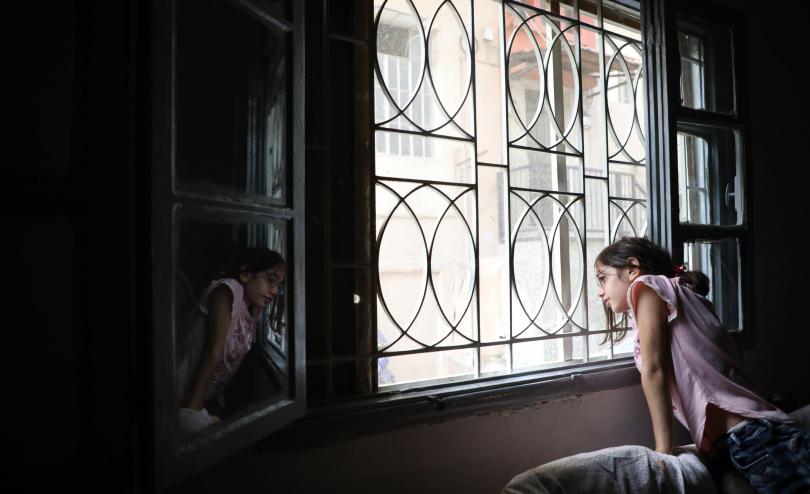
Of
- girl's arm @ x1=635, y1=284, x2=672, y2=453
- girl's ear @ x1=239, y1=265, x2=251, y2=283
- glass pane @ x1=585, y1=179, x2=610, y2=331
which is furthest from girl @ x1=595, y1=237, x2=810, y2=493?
girl's ear @ x1=239, y1=265, x2=251, y2=283

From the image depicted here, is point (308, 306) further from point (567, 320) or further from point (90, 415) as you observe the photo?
point (567, 320)

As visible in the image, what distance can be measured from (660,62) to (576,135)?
16.5 inches

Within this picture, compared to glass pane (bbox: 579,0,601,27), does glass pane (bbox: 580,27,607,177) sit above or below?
below

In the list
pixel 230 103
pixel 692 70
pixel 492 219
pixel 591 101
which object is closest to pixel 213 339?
pixel 230 103

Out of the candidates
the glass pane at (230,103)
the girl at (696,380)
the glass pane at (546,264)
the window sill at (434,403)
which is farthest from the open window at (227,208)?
the girl at (696,380)

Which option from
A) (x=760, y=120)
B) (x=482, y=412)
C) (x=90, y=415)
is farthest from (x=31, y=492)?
(x=760, y=120)

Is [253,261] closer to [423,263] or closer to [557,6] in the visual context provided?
[423,263]

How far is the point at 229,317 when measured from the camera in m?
1.11

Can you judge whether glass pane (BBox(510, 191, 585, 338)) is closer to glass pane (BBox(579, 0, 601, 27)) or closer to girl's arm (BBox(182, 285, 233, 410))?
glass pane (BBox(579, 0, 601, 27))

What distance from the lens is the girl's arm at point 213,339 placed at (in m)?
0.98

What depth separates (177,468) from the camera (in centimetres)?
83

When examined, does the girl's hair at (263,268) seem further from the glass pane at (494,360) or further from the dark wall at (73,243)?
the glass pane at (494,360)

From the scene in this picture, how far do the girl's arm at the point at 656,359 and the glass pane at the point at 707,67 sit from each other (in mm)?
1095

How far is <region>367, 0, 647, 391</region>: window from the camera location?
1608 mm
